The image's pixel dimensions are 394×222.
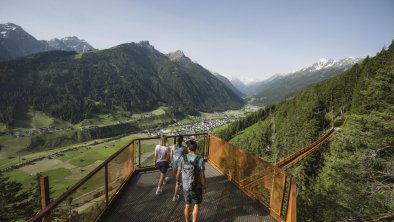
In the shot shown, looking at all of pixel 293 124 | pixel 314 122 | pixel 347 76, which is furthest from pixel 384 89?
pixel 347 76

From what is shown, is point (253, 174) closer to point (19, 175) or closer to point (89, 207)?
point (89, 207)

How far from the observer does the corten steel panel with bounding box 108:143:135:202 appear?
755 centimetres

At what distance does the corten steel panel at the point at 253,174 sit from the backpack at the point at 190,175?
2.29 metres

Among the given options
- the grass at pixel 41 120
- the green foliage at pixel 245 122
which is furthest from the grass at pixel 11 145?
the green foliage at pixel 245 122

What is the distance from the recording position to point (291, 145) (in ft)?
161

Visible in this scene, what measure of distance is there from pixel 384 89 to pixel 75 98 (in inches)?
8327

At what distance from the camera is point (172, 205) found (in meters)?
7.62

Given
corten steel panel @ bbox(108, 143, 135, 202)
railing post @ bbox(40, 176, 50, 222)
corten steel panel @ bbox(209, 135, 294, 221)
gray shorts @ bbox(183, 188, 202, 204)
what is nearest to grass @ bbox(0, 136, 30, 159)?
corten steel panel @ bbox(108, 143, 135, 202)

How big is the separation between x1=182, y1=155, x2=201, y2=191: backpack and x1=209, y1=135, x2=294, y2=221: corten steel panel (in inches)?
90.0

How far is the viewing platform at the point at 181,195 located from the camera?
6605mm

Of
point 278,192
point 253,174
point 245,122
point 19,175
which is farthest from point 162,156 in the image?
point 245,122

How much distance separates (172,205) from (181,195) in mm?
808

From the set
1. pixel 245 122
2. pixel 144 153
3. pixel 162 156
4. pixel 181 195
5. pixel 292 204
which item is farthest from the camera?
pixel 245 122

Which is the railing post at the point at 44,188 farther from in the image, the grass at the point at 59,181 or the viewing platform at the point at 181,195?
the grass at the point at 59,181
